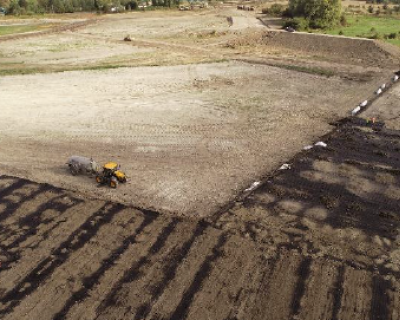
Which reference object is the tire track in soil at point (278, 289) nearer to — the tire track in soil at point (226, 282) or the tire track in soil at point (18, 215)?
the tire track in soil at point (226, 282)

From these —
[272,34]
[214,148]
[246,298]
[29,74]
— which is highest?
[272,34]

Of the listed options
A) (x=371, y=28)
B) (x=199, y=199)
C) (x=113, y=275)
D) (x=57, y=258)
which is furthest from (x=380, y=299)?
(x=371, y=28)

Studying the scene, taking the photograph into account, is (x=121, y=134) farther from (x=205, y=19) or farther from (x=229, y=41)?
(x=205, y=19)

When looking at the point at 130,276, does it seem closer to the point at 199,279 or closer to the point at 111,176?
the point at 199,279

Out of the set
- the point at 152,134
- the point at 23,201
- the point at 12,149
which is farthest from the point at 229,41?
the point at 23,201

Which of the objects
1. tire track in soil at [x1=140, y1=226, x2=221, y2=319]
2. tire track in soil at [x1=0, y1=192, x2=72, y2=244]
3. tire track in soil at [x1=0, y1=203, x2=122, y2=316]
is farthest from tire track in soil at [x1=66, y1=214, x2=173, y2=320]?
tire track in soil at [x1=0, y1=192, x2=72, y2=244]

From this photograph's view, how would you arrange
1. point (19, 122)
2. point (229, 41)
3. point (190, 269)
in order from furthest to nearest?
point (229, 41)
point (19, 122)
point (190, 269)
